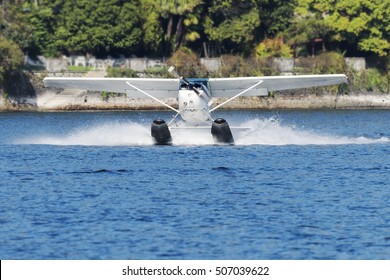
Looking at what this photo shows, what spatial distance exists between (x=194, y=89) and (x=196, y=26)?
→ 116 feet

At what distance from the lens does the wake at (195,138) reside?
3488 centimetres

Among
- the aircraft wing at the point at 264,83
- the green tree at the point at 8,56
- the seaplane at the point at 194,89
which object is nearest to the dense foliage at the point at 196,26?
the green tree at the point at 8,56

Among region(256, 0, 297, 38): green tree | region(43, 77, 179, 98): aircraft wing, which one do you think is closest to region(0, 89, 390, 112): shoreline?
region(256, 0, 297, 38): green tree

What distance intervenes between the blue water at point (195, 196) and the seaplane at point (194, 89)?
2.24 ft

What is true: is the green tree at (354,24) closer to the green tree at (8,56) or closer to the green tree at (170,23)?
the green tree at (170,23)

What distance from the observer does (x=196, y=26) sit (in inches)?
2667

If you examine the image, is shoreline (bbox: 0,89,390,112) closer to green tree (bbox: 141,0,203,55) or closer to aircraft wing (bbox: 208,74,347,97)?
green tree (bbox: 141,0,203,55)

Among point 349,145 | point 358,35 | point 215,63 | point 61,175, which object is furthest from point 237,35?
point 61,175

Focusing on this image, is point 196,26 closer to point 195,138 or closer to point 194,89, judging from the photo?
point 195,138

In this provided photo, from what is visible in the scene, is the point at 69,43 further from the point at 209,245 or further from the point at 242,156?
the point at 209,245

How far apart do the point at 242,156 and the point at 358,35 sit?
1482 inches

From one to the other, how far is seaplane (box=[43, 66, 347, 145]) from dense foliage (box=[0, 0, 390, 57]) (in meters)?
30.7

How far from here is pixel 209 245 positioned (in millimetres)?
18891

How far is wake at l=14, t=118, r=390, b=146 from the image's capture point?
1373 inches
